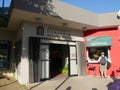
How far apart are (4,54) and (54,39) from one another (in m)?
5.69

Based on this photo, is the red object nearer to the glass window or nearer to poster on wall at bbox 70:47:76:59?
the glass window

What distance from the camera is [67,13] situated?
40.8ft

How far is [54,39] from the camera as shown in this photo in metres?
13.5

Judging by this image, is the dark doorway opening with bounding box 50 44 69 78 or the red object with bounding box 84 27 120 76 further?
the dark doorway opening with bounding box 50 44 69 78

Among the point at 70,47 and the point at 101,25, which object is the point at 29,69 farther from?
the point at 101,25

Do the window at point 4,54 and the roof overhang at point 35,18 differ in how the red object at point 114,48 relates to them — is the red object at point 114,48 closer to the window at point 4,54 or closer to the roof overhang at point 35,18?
the roof overhang at point 35,18

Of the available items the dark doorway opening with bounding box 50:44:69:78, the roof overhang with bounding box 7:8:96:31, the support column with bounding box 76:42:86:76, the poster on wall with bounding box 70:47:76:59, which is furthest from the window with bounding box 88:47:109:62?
the roof overhang with bounding box 7:8:96:31

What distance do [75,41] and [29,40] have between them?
13.7 ft

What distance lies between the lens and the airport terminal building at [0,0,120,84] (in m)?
11.6

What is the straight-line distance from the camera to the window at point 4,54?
16859 millimetres

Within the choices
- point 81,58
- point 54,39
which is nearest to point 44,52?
point 54,39

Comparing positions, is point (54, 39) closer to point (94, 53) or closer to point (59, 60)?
point (94, 53)

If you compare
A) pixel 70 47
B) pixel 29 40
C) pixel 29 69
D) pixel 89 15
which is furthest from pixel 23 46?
pixel 89 15

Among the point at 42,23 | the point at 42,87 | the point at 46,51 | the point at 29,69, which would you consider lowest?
the point at 42,87
